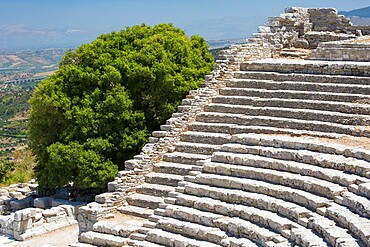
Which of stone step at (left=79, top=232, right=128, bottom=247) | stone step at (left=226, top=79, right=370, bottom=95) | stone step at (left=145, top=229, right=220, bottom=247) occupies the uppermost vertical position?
stone step at (left=226, top=79, right=370, bottom=95)

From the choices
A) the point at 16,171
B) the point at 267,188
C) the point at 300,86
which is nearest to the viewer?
the point at 267,188

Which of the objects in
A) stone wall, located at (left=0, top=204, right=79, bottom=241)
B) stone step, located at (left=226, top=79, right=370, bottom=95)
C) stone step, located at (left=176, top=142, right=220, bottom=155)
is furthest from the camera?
stone wall, located at (left=0, top=204, right=79, bottom=241)

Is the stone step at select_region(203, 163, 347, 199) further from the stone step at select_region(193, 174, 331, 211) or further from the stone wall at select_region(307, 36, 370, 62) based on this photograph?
the stone wall at select_region(307, 36, 370, 62)

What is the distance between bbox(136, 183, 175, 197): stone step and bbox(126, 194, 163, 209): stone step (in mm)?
140

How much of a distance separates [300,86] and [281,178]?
4.96m

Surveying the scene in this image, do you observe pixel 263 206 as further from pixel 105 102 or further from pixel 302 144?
pixel 105 102

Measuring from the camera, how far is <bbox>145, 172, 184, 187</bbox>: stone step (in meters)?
18.8

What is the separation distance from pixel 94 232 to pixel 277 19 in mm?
11642

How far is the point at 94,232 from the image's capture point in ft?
58.8

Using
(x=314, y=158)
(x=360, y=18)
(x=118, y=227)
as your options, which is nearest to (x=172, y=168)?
(x=118, y=227)

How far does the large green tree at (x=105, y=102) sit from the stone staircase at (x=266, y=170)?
101 inches

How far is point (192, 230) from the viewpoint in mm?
15500

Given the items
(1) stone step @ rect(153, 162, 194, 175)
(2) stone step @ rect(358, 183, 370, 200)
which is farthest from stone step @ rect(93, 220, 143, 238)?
(2) stone step @ rect(358, 183, 370, 200)

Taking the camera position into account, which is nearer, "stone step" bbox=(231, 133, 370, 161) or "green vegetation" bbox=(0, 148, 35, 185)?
"stone step" bbox=(231, 133, 370, 161)
